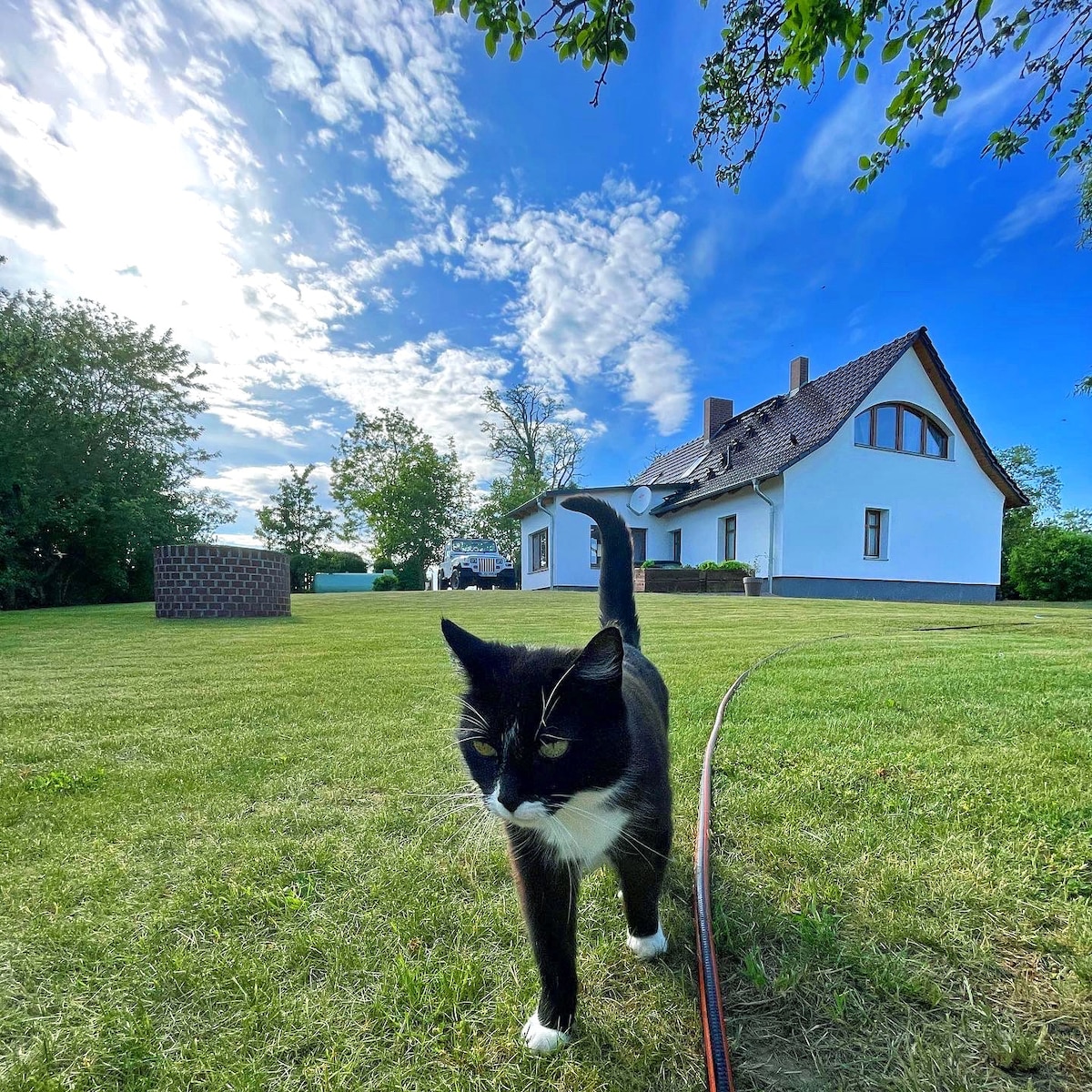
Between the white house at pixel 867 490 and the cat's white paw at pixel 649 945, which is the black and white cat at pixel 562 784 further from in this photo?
the white house at pixel 867 490

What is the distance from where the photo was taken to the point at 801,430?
52.5 feet

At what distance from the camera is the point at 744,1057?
3.54ft

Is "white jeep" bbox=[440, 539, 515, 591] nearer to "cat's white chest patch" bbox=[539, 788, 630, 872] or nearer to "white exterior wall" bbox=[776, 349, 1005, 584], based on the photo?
"white exterior wall" bbox=[776, 349, 1005, 584]

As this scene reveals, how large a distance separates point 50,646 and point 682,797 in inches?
321

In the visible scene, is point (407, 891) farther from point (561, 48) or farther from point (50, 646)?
point (50, 646)

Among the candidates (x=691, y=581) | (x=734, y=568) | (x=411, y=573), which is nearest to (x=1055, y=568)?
(x=734, y=568)

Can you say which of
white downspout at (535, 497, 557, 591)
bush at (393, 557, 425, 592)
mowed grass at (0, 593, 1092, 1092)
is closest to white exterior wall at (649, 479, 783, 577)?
white downspout at (535, 497, 557, 591)

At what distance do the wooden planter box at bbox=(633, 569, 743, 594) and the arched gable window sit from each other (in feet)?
18.6

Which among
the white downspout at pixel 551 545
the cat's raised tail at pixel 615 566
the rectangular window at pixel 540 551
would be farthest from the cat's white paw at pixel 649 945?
the rectangular window at pixel 540 551

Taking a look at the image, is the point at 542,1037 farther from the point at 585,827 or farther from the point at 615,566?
the point at 615,566

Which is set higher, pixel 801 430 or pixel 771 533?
pixel 801 430

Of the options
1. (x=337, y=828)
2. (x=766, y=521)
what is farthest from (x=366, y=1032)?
(x=766, y=521)

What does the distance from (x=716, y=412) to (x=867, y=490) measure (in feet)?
24.8

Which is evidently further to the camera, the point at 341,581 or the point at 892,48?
the point at 341,581
